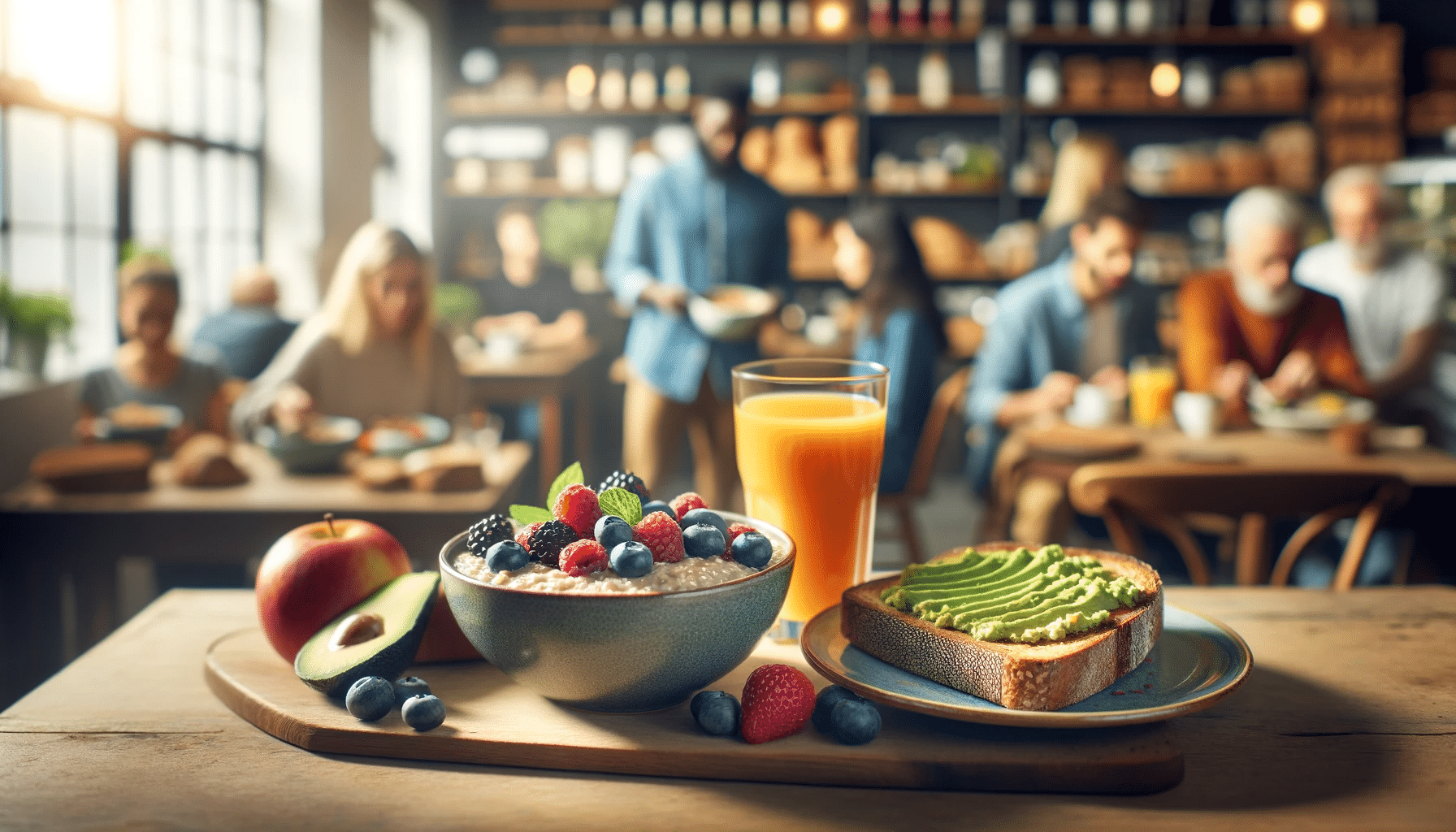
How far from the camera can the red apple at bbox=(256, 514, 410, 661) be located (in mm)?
882

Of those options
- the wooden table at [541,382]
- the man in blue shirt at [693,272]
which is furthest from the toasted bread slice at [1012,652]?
the wooden table at [541,382]

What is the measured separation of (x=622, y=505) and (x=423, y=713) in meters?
0.19

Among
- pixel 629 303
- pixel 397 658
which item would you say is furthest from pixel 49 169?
pixel 397 658

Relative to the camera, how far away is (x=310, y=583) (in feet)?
2.89

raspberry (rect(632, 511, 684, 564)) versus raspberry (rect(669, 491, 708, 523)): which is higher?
raspberry (rect(669, 491, 708, 523))

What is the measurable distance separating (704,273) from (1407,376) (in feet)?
7.21

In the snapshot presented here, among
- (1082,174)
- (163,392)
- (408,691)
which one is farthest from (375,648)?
(1082,174)

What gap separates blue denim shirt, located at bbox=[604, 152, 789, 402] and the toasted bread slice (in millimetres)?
2698

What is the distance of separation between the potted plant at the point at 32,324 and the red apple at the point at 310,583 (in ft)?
7.70

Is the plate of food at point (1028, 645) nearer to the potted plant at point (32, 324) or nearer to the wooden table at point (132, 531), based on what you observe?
the wooden table at point (132, 531)

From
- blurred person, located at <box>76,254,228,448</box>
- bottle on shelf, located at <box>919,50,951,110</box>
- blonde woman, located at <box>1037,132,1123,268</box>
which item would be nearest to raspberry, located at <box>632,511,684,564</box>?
blurred person, located at <box>76,254,228,448</box>

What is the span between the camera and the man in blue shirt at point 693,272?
11.6 feet

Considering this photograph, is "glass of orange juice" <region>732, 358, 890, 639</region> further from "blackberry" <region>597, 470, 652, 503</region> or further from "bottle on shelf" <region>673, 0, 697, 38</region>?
"bottle on shelf" <region>673, 0, 697, 38</region>

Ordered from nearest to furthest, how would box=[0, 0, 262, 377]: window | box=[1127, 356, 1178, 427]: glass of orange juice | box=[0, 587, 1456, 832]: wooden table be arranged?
box=[0, 587, 1456, 832]: wooden table < box=[1127, 356, 1178, 427]: glass of orange juice < box=[0, 0, 262, 377]: window
